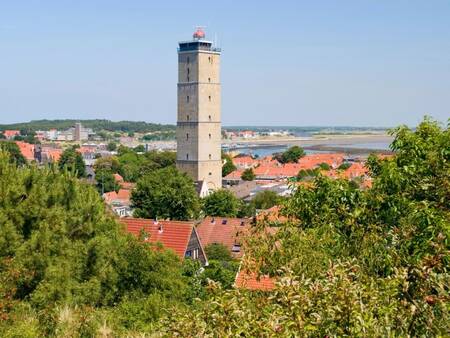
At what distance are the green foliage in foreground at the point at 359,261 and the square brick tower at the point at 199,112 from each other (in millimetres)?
45980

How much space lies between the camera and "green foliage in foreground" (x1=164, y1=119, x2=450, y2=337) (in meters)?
4.60

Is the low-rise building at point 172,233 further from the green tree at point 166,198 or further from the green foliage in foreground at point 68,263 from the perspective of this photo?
the green tree at point 166,198

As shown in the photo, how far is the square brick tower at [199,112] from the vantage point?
192ft

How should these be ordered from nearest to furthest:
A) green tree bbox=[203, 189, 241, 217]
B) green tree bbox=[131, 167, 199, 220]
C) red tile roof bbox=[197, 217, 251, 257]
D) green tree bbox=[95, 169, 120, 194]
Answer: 1. red tile roof bbox=[197, 217, 251, 257]
2. green tree bbox=[131, 167, 199, 220]
3. green tree bbox=[203, 189, 241, 217]
4. green tree bbox=[95, 169, 120, 194]

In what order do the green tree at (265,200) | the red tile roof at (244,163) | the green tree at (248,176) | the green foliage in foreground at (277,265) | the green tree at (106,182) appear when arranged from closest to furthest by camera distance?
the green foliage in foreground at (277,265) → the green tree at (265,200) → the green tree at (106,182) → the green tree at (248,176) → the red tile roof at (244,163)

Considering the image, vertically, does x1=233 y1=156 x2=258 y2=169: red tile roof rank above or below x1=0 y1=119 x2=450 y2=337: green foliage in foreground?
below

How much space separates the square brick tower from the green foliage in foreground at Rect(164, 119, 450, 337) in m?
46.0

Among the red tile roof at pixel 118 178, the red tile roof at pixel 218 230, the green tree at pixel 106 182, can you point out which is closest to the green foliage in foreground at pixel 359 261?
the red tile roof at pixel 218 230

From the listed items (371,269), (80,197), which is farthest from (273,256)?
(80,197)

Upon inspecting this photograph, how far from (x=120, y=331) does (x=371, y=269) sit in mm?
3832

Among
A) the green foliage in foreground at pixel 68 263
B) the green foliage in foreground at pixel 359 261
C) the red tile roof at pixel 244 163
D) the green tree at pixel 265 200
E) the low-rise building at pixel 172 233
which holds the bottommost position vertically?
the red tile roof at pixel 244 163

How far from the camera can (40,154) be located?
389ft

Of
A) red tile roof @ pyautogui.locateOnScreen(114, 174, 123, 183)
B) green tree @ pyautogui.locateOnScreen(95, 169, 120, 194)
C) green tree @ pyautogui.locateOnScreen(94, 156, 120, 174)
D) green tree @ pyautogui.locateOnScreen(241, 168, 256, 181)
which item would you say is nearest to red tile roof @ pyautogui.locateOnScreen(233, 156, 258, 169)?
green tree @ pyautogui.locateOnScreen(241, 168, 256, 181)

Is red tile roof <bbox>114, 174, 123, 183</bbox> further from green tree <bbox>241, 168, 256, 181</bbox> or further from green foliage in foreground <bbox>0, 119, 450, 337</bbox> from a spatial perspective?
green foliage in foreground <bbox>0, 119, 450, 337</bbox>
